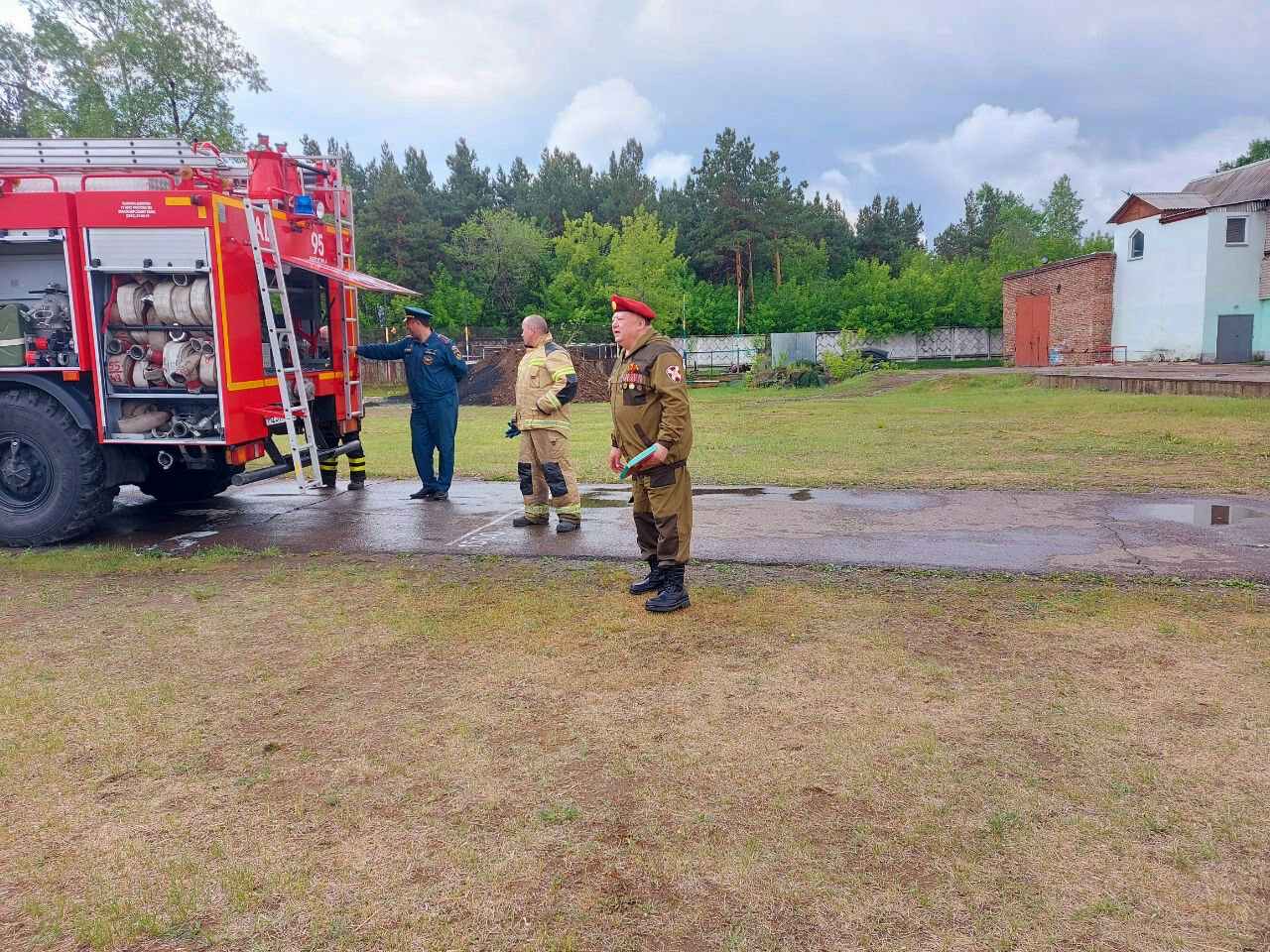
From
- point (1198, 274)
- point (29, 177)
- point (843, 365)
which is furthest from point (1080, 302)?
point (29, 177)

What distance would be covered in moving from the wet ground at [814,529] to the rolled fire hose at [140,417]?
101cm

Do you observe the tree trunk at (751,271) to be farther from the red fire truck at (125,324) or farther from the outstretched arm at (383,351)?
the red fire truck at (125,324)

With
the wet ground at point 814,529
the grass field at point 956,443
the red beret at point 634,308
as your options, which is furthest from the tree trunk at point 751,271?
the red beret at point 634,308

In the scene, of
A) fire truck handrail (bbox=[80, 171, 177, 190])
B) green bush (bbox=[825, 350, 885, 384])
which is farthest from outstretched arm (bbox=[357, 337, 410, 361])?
green bush (bbox=[825, 350, 885, 384])

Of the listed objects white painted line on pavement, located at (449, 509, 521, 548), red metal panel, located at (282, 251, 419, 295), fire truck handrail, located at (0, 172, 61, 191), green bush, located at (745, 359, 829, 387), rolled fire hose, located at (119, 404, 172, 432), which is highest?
fire truck handrail, located at (0, 172, 61, 191)

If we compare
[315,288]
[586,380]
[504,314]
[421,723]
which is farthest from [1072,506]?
[504,314]

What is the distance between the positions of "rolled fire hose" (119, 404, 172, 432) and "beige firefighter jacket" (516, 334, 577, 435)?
2916mm

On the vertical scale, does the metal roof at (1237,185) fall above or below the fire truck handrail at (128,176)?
above

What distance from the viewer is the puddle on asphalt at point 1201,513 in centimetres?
759

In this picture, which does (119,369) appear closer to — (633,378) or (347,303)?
(347,303)

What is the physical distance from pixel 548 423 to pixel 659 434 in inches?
95.1

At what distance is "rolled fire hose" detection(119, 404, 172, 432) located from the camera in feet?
24.0

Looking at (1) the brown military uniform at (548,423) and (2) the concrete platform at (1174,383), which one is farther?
(2) the concrete platform at (1174,383)

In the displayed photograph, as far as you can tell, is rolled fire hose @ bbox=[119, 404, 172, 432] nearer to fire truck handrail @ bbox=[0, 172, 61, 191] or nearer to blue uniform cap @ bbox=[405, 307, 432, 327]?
fire truck handrail @ bbox=[0, 172, 61, 191]
